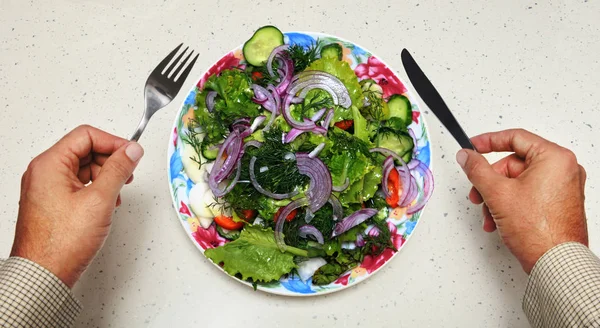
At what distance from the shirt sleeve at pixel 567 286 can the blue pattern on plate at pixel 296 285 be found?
64 cm

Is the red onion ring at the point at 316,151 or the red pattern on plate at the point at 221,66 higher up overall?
the red pattern on plate at the point at 221,66

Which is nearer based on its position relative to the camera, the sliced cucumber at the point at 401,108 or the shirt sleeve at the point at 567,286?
the shirt sleeve at the point at 567,286

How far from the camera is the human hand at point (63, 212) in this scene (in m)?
1.28

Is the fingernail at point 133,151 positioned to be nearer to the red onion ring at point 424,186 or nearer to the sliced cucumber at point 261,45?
the sliced cucumber at point 261,45

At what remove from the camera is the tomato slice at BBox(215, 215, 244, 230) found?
5.08 feet

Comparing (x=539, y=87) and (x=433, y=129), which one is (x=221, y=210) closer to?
(x=433, y=129)

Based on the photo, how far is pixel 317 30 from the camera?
6.42 ft

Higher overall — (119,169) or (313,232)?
(119,169)

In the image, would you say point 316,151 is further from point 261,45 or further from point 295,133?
point 261,45

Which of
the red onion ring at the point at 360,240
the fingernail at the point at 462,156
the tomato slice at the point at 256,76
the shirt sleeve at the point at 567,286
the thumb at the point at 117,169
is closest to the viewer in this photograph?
the shirt sleeve at the point at 567,286

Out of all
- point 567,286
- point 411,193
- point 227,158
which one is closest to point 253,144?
point 227,158

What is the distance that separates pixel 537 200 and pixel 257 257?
81cm

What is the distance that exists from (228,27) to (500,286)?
1.42 meters

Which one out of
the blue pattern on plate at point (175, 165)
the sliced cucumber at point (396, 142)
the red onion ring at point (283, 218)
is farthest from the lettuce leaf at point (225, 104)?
the sliced cucumber at point (396, 142)
